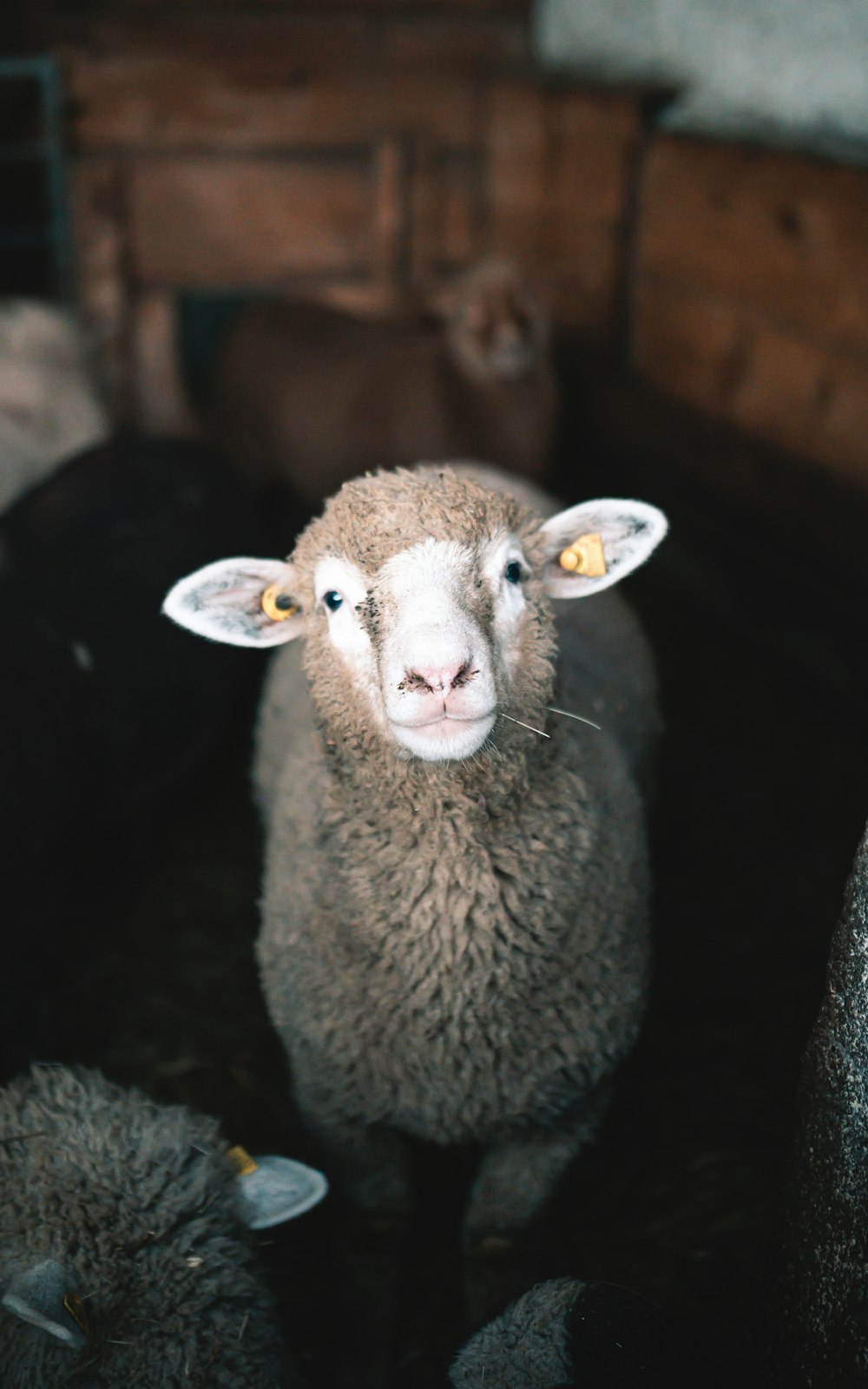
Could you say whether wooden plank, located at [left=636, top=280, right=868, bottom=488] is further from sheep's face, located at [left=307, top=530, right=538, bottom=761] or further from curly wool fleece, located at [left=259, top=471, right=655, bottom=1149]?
sheep's face, located at [left=307, top=530, right=538, bottom=761]

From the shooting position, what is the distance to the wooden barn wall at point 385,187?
487 cm

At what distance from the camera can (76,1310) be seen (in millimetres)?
1697

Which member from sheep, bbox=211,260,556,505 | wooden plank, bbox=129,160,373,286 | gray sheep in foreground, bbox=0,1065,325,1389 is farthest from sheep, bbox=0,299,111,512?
gray sheep in foreground, bbox=0,1065,325,1389

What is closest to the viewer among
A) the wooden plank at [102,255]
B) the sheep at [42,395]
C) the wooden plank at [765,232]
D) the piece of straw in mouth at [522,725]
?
the piece of straw in mouth at [522,725]

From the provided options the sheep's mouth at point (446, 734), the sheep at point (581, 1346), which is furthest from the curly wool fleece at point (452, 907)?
the sheep at point (581, 1346)

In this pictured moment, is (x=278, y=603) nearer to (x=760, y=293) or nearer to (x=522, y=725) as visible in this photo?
(x=522, y=725)

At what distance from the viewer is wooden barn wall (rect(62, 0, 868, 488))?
4.87 meters

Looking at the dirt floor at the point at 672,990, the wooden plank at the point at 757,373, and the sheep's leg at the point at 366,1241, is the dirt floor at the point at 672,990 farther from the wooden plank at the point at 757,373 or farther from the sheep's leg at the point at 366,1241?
the wooden plank at the point at 757,373

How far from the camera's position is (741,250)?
4.50 m

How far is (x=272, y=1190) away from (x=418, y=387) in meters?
3.94

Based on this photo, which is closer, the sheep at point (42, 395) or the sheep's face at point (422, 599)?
the sheep's face at point (422, 599)

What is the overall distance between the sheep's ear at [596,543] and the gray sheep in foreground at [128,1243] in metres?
1.20

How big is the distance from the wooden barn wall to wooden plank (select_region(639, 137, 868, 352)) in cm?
2

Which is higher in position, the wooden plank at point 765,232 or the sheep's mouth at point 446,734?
the wooden plank at point 765,232
